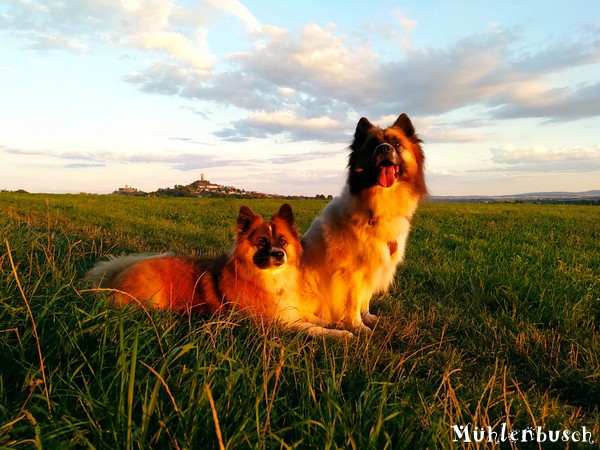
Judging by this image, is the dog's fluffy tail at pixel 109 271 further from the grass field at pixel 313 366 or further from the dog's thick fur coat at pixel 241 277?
the grass field at pixel 313 366

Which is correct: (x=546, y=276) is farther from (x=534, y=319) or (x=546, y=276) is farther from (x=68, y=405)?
(x=68, y=405)

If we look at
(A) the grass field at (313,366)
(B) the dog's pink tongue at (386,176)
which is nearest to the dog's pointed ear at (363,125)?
(B) the dog's pink tongue at (386,176)

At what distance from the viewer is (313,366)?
8.10 ft

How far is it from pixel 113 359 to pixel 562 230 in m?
11.1

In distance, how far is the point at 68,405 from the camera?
70.5 inches

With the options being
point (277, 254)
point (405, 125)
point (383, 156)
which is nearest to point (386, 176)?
point (383, 156)

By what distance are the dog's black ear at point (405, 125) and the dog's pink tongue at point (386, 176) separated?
0.67 m

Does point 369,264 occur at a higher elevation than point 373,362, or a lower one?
higher

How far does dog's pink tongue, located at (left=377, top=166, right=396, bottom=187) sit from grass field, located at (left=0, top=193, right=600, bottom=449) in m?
1.49

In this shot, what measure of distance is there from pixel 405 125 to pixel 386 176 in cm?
82

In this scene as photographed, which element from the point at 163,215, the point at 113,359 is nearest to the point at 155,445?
the point at 113,359

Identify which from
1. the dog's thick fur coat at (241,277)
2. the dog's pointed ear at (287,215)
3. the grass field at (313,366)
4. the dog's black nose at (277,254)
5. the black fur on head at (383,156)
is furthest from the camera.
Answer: the dog's pointed ear at (287,215)

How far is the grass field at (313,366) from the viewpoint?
64.8 inches

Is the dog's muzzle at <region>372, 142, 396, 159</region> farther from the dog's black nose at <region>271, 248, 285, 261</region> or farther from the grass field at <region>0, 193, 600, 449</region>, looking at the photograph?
Result: the grass field at <region>0, 193, 600, 449</region>
